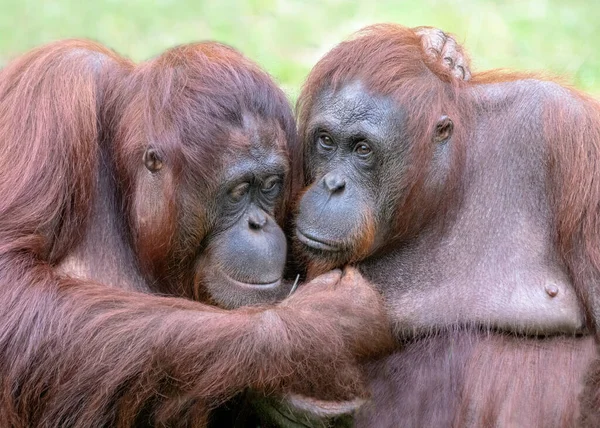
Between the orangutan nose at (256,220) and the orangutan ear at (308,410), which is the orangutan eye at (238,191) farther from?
the orangutan ear at (308,410)

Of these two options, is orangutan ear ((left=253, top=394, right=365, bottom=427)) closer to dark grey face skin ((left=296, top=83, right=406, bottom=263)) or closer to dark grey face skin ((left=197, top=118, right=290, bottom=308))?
dark grey face skin ((left=197, top=118, right=290, bottom=308))

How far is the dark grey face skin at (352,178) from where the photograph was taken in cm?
380

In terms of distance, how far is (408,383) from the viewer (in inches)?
153

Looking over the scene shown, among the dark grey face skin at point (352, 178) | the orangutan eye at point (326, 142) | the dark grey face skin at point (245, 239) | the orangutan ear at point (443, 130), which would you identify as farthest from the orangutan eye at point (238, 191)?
the orangutan ear at point (443, 130)

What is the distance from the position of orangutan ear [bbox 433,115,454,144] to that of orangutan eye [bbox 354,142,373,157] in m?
0.24

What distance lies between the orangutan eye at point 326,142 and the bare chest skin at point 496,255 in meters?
0.45

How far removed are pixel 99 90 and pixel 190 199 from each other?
52cm

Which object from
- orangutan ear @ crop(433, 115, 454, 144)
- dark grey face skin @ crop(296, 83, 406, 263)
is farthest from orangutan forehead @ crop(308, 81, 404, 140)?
orangutan ear @ crop(433, 115, 454, 144)

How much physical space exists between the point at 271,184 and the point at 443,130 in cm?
64

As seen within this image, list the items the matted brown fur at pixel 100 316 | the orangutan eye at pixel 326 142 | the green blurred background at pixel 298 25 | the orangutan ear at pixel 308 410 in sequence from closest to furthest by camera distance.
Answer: the matted brown fur at pixel 100 316 → the orangutan ear at pixel 308 410 → the orangutan eye at pixel 326 142 → the green blurred background at pixel 298 25

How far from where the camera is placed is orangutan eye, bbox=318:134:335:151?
393cm

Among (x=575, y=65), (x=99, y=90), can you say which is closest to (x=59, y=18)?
(x=575, y=65)

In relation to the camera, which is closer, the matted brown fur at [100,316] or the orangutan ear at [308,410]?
the matted brown fur at [100,316]

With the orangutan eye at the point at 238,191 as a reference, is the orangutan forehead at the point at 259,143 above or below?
above
